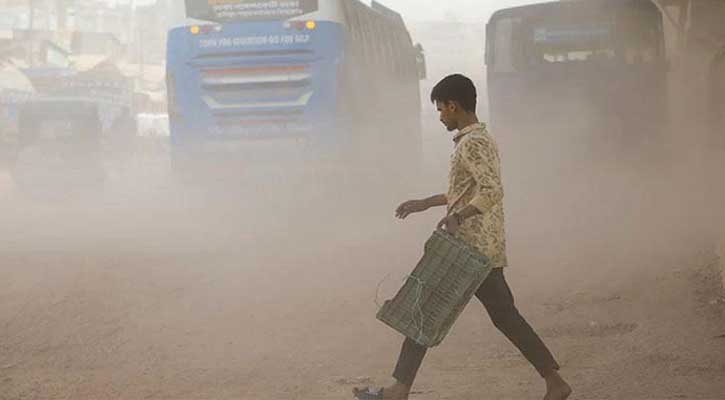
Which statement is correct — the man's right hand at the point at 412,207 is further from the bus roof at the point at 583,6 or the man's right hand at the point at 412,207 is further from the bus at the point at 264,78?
the bus roof at the point at 583,6

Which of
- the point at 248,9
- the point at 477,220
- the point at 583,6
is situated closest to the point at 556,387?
the point at 477,220

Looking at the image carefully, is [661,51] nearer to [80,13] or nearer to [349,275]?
[349,275]

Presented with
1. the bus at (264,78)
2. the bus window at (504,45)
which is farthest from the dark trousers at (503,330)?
the bus window at (504,45)

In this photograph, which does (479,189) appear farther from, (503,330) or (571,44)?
(571,44)

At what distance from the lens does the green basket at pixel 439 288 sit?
168 inches

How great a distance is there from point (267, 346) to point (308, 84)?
6.24 m

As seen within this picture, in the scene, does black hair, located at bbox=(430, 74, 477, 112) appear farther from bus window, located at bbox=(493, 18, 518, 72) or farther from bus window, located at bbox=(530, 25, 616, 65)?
bus window, located at bbox=(493, 18, 518, 72)

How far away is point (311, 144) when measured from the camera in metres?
12.5

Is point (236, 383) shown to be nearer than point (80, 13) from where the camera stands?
Yes

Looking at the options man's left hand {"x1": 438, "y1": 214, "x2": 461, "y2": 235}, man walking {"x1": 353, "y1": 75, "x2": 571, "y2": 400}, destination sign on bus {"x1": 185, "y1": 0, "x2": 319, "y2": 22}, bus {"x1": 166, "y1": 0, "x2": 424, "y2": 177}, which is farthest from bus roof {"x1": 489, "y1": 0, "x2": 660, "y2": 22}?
man's left hand {"x1": 438, "y1": 214, "x2": 461, "y2": 235}

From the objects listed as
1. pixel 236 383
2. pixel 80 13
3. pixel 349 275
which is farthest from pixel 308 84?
pixel 80 13

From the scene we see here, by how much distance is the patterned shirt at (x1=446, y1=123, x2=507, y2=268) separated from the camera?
4250mm

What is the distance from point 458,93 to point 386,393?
4.42 ft

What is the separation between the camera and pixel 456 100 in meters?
4.38
